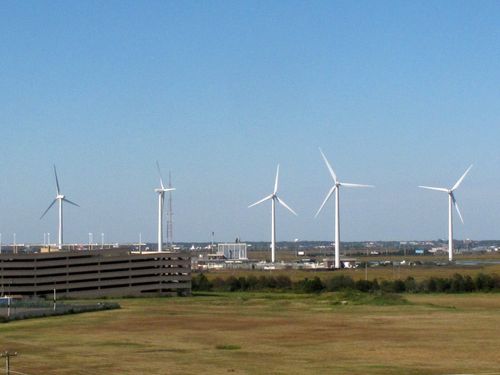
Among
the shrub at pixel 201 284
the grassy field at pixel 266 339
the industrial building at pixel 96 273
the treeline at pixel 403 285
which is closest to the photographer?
the grassy field at pixel 266 339

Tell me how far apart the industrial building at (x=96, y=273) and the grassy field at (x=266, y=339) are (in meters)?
34.3

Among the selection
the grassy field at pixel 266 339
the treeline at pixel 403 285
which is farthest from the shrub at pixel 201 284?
the grassy field at pixel 266 339

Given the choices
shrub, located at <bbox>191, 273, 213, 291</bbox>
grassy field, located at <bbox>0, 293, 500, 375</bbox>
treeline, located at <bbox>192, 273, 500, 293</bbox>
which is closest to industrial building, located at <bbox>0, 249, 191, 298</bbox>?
shrub, located at <bbox>191, 273, 213, 291</bbox>

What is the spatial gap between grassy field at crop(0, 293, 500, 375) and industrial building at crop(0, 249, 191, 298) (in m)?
34.3

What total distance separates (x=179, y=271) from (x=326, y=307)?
51.3m

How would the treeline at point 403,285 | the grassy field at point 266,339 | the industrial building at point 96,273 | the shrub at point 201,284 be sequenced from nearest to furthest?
the grassy field at point 266,339 → the industrial building at point 96,273 → the treeline at point 403,285 → the shrub at point 201,284

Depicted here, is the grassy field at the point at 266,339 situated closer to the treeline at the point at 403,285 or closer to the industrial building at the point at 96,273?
the industrial building at the point at 96,273

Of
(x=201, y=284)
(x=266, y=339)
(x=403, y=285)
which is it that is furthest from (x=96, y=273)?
(x=266, y=339)

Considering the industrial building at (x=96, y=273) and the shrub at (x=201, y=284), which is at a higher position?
the industrial building at (x=96, y=273)

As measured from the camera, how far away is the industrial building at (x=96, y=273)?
533ft

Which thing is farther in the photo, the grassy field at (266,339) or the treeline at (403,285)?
the treeline at (403,285)

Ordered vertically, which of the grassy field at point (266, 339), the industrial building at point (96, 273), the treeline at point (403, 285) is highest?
the industrial building at point (96, 273)

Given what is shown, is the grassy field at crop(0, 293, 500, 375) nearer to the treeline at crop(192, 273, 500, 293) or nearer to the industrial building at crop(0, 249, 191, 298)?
the industrial building at crop(0, 249, 191, 298)

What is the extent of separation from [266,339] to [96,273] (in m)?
87.1
